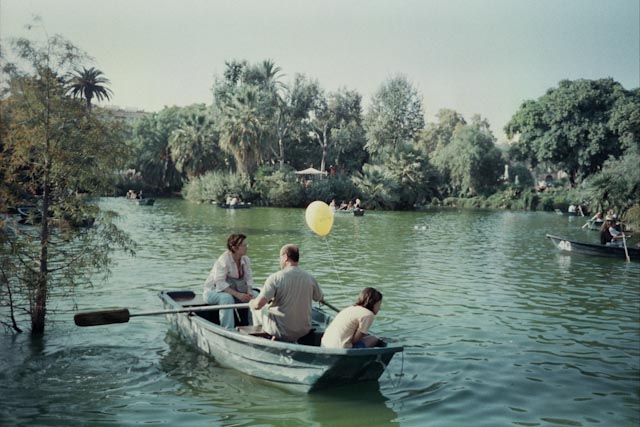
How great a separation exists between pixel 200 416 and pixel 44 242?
391 centimetres

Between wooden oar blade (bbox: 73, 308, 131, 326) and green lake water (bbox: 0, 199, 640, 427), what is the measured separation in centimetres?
65

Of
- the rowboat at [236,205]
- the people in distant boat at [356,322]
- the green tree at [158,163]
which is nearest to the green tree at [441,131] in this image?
the green tree at [158,163]

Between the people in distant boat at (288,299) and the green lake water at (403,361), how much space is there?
0.76 meters

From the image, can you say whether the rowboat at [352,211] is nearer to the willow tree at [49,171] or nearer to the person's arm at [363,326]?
the willow tree at [49,171]

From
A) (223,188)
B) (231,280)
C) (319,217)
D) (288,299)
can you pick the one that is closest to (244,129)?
(223,188)

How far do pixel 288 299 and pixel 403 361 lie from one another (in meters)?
2.29

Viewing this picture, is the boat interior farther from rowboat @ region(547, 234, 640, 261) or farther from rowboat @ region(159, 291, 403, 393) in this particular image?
rowboat @ region(547, 234, 640, 261)

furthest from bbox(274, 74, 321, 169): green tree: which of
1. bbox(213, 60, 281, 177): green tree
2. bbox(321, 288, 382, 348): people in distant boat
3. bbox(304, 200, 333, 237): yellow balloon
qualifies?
bbox(321, 288, 382, 348): people in distant boat

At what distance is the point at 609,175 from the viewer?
31469 millimetres

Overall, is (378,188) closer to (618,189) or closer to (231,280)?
(618,189)

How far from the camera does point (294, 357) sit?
690cm

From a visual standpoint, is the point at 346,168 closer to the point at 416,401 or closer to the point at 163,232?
the point at 163,232

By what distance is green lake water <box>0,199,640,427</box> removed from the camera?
21.9ft

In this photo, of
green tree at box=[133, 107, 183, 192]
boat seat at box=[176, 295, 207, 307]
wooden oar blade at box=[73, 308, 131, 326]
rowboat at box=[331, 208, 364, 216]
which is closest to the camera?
wooden oar blade at box=[73, 308, 131, 326]
